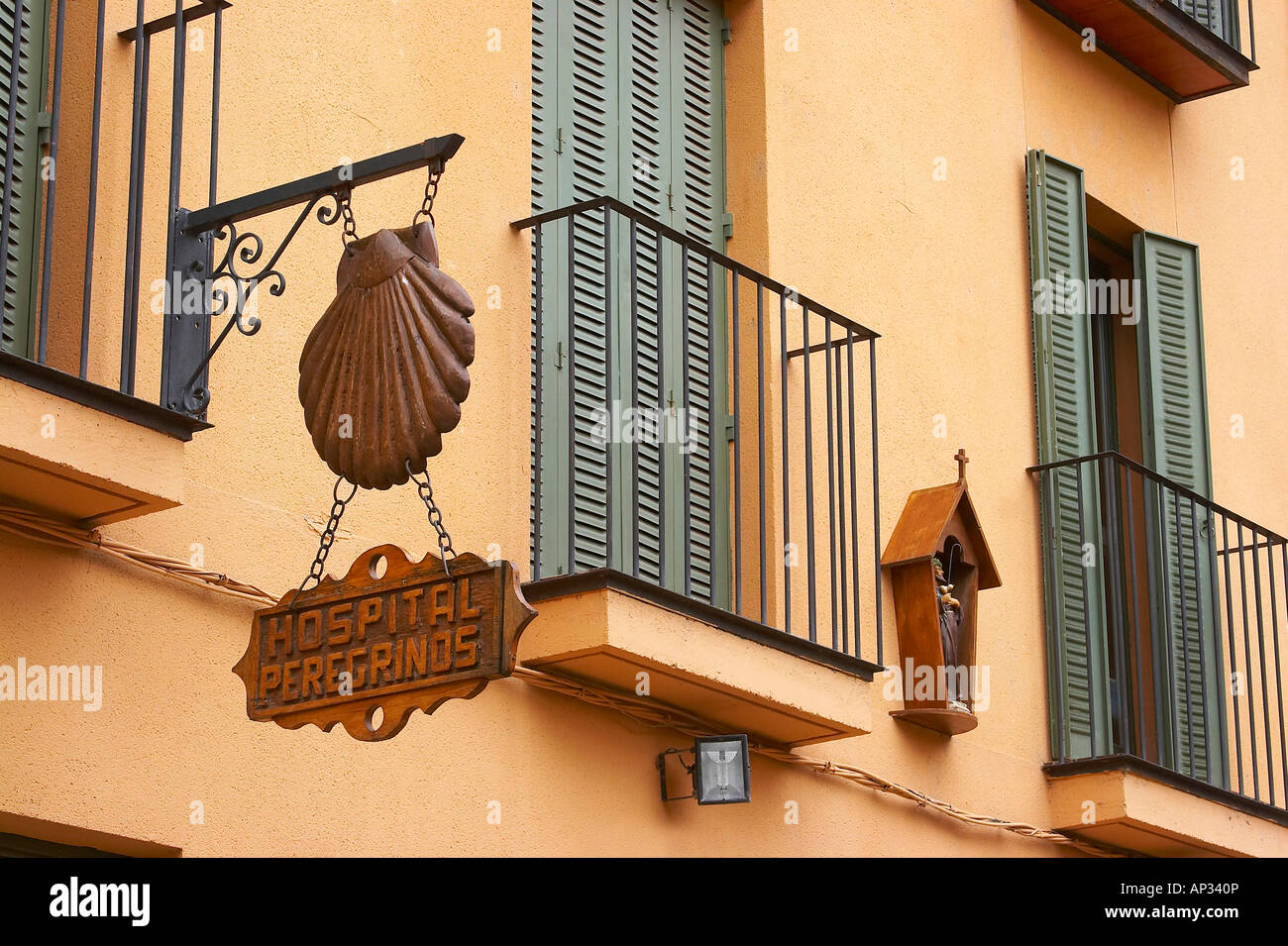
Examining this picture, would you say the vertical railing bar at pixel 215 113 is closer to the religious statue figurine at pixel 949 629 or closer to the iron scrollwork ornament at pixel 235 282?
the iron scrollwork ornament at pixel 235 282

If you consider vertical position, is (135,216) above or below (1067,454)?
below

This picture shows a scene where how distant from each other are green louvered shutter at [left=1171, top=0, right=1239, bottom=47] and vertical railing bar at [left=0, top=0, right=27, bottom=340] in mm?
6990

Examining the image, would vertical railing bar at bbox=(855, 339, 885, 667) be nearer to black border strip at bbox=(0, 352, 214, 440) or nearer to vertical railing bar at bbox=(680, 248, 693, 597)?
vertical railing bar at bbox=(680, 248, 693, 597)

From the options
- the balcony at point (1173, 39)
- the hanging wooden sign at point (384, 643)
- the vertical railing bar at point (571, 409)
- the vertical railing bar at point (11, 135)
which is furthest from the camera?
the balcony at point (1173, 39)

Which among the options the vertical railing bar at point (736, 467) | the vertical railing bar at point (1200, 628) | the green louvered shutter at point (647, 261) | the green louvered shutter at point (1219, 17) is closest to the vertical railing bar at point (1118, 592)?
the vertical railing bar at point (1200, 628)

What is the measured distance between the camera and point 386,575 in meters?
5.38

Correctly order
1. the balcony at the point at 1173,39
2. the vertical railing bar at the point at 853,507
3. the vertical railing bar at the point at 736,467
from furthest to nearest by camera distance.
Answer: the balcony at the point at 1173,39 → the vertical railing bar at the point at 853,507 → the vertical railing bar at the point at 736,467

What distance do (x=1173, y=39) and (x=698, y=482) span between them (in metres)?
4.14

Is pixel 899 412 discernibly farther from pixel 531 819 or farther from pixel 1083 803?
pixel 531 819

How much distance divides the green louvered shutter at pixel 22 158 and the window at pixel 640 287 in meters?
1.83

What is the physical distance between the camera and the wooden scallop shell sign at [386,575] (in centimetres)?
519

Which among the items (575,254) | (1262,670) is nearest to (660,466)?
(575,254)

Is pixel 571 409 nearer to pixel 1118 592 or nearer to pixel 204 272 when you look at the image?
pixel 204 272
